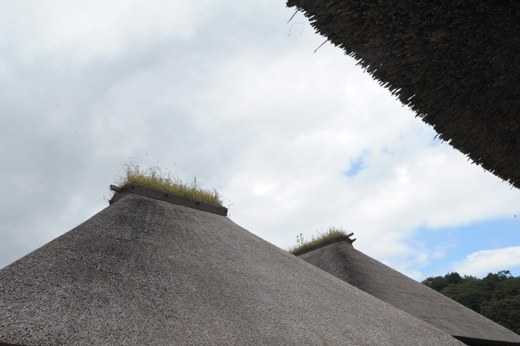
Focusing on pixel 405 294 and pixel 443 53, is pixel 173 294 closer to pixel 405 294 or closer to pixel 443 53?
pixel 443 53

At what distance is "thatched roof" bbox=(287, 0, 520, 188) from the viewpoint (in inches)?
102

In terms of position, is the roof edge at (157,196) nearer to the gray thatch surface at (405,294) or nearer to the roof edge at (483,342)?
the gray thatch surface at (405,294)

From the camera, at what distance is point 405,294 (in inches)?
319

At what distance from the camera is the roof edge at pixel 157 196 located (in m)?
5.63

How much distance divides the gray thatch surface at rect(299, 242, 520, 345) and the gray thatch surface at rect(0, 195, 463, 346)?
227 cm

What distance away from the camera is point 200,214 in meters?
5.90

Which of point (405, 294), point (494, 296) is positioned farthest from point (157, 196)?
point (494, 296)

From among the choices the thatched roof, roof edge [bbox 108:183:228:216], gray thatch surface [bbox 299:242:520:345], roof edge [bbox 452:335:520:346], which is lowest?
roof edge [bbox 452:335:520:346]

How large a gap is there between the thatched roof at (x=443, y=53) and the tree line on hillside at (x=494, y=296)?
723 inches

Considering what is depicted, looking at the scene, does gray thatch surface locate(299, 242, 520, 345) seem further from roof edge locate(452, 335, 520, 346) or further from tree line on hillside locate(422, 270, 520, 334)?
tree line on hillside locate(422, 270, 520, 334)

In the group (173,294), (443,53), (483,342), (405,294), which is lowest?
(483,342)

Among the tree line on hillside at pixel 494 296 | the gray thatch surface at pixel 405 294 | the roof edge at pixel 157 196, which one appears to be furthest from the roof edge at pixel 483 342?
the tree line on hillside at pixel 494 296

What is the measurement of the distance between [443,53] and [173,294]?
3070 millimetres

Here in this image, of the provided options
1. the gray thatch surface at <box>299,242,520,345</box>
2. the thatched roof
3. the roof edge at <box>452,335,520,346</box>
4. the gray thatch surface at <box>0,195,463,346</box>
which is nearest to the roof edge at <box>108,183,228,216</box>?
the gray thatch surface at <box>0,195,463,346</box>
